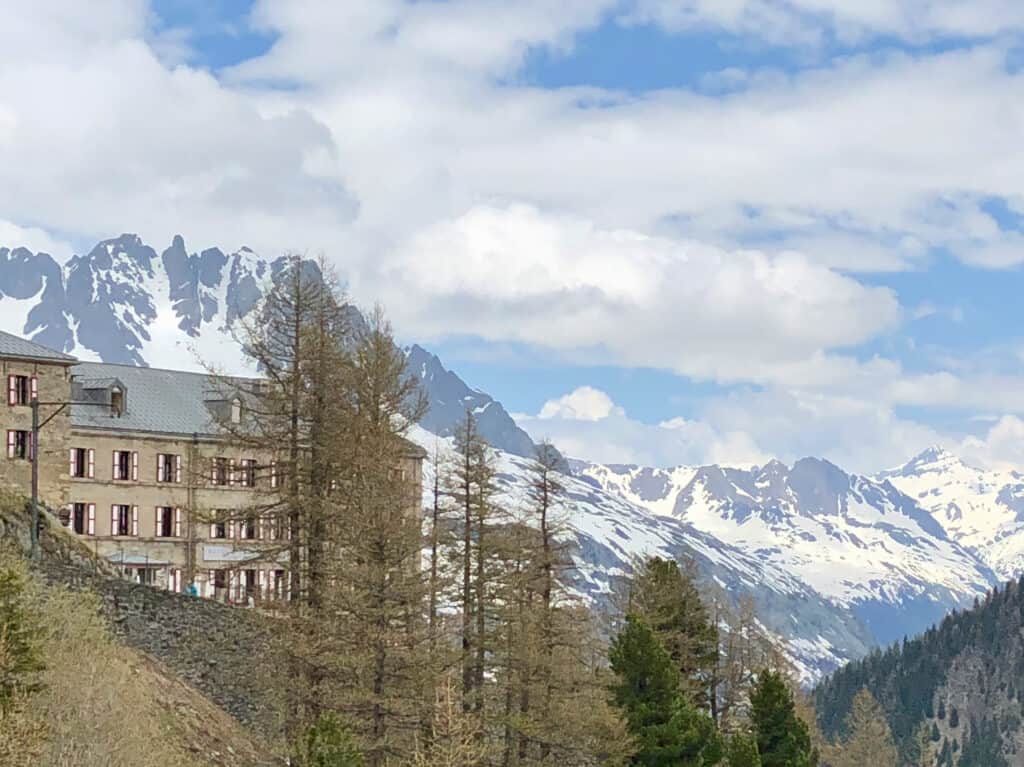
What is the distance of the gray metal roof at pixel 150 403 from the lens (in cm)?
8688

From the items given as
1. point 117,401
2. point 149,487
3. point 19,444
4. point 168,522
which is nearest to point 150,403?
point 117,401

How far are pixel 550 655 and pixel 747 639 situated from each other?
2804 cm

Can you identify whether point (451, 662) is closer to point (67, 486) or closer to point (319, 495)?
point (319, 495)

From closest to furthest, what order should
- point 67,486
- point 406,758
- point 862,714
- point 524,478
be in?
point 406,758 < point 524,478 < point 67,486 < point 862,714

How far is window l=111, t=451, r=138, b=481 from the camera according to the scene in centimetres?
8631

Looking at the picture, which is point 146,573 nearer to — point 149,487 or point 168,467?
point 149,487

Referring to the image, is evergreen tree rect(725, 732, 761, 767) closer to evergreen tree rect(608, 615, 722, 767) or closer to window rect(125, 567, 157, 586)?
evergreen tree rect(608, 615, 722, 767)

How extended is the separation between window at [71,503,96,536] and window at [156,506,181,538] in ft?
11.9

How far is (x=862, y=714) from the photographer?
509 feet

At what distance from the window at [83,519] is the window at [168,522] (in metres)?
3.63

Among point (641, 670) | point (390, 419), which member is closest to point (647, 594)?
point (641, 670)

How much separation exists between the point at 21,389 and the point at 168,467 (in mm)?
16601

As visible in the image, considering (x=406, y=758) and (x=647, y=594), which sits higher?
(x=647, y=594)

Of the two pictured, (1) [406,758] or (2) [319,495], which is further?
(2) [319,495]
